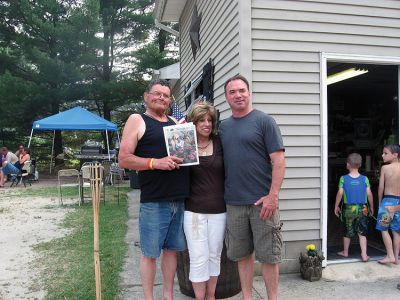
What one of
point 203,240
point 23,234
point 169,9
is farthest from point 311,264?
point 169,9

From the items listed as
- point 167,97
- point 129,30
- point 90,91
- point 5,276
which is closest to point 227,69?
point 167,97

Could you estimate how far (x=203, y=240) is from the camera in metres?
2.83

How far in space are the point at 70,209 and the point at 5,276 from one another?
4.01 m

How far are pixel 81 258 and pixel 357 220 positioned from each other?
10.4 ft

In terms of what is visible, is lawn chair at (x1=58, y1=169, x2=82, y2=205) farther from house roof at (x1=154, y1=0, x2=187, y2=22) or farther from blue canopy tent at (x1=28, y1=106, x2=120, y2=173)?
house roof at (x1=154, y1=0, x2=187, y2=22)

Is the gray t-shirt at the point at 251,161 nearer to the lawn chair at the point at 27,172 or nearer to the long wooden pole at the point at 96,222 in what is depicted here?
the long wooden pole at the point at 96,222

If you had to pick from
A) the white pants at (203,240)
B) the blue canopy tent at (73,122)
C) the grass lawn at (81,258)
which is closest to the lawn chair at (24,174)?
the blue canopy tent at (73,122)

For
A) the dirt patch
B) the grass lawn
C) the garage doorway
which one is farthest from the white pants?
the garage doorway

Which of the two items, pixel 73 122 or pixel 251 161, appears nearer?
pixel 251 161

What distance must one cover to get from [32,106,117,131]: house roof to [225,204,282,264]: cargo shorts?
905 centimetres

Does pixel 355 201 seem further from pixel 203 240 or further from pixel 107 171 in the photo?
pixel 107 171

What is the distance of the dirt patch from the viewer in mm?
3852

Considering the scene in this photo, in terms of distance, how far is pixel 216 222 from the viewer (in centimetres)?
286

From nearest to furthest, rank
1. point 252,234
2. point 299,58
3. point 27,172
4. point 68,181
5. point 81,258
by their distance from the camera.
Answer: point 252,234, point 299,58, point 81,258, point 27,172, point 68,181
